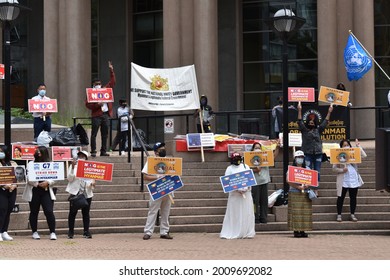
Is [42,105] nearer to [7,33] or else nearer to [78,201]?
[7,33]

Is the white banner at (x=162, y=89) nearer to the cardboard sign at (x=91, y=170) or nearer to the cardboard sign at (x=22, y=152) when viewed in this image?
the cardboard sign at (x=22, y=152)

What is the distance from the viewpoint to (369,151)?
24.8m

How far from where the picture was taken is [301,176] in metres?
18.8

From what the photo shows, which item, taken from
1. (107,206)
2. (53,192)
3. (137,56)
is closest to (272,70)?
(137,56)

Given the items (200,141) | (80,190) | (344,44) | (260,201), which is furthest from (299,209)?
(344,44)

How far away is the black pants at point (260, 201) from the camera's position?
66.2 ft

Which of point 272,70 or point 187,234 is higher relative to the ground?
point 272,70

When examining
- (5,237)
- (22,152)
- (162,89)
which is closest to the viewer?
(5,237)

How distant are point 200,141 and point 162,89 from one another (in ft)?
6.50

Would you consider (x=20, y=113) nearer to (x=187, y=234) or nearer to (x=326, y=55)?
(x=326, y=55)

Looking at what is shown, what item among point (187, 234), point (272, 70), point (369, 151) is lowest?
point (187, 234)

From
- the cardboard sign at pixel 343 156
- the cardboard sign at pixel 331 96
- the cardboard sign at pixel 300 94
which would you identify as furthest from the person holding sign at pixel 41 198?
the cardboard sign at pixel 331 96

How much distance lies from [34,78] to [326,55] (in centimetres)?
1687
